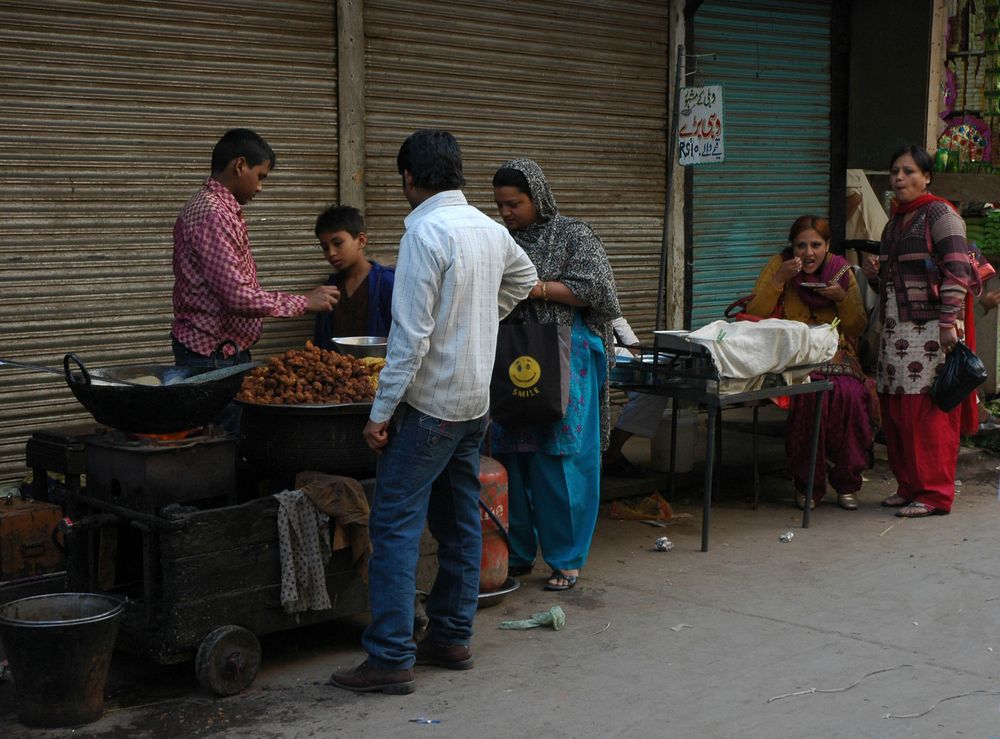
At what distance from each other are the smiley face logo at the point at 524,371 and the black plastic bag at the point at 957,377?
293 cm

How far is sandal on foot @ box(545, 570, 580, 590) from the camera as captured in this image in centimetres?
608

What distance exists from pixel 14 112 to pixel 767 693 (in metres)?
4.47

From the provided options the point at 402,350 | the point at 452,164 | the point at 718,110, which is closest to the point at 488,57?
the point at 718,110

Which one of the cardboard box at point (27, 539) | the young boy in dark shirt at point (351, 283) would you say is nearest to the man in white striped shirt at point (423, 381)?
the cardboard box at point (27, 539)

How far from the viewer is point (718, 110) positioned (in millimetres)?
8594

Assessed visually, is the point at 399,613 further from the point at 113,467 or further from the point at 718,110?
the point at 718,110

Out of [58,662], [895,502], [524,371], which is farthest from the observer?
[895,502]

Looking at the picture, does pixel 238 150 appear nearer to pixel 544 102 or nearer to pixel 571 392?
pixel 571 392

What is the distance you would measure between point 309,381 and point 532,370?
1.10 metres

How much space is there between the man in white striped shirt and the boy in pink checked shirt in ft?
3.33

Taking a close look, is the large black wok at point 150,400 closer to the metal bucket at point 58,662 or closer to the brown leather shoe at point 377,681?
the metal bucket at point 58,662

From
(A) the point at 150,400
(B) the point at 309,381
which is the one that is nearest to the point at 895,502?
(B) the point at 309,381

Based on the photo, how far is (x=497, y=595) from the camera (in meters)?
5.75

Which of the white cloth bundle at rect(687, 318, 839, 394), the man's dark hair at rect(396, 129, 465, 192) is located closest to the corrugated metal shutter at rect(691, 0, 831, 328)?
the white cloth bundle at rect(687, 318, 839, 394)
